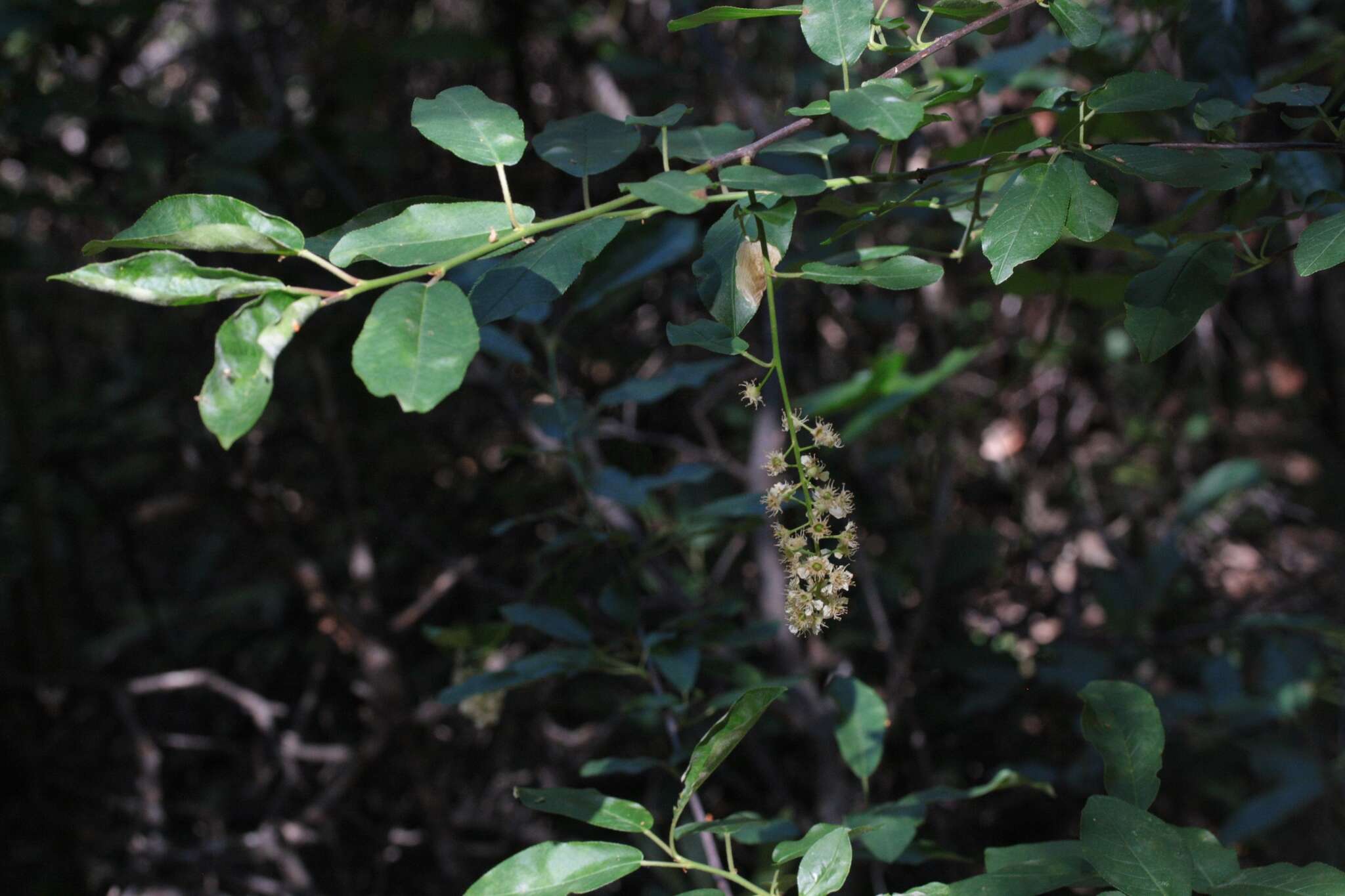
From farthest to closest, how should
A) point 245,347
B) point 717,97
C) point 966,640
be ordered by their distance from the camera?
point 717,97 → point 966,640 → point 245,347

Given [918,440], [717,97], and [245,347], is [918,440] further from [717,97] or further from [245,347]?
[245,347]

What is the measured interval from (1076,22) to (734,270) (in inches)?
11.2

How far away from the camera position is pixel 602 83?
1.95 metres

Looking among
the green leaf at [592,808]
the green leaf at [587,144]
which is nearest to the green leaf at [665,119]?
the green leaf at [587,144]

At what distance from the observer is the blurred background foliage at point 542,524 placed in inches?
55.5

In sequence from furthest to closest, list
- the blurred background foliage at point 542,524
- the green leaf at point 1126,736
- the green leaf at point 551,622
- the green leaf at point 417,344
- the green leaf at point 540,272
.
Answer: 1. the blurred background foliage at point 542,524
2. the green leaf at point 551,622
3. the green leaf at point 1126,736
4. the green leaf at point 540,272
5. the green leaf at point 417,344

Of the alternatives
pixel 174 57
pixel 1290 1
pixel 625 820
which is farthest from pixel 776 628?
pixel 174 57

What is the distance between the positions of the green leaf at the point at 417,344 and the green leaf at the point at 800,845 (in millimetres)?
375

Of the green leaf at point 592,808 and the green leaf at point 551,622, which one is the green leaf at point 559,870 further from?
the green leaf at point 551,622

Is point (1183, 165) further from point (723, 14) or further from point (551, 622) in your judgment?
point (551, 622)

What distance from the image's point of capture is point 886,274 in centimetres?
71

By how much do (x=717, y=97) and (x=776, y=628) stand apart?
1220 millimetres

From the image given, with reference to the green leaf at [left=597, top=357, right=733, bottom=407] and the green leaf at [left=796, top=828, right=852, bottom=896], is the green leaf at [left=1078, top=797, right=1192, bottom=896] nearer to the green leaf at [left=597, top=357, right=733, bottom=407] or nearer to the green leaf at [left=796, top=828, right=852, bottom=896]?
the green leaf at [left=796, top=828, right=852, bottom=896]

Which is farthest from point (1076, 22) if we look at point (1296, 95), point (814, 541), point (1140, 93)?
point (814, 541)
